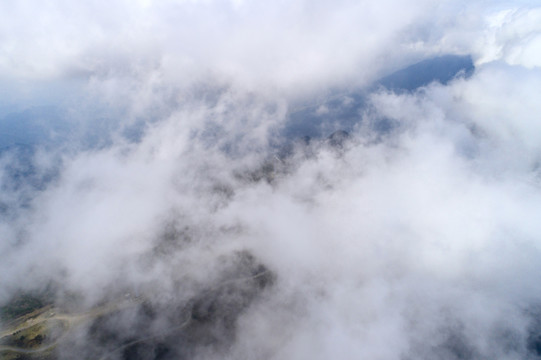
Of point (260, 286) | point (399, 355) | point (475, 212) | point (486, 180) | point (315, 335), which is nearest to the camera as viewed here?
point (399, 355)

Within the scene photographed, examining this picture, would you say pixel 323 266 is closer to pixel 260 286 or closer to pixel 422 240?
pixel 260 286

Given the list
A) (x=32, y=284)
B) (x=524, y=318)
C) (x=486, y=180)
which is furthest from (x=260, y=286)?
(x=486, y=180)

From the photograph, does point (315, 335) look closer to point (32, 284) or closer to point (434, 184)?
point (32, 284)

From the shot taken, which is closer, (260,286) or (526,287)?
(526,287)

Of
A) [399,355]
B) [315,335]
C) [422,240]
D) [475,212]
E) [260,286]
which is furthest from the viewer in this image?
[475,212]

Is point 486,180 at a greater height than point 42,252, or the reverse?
point 42,252

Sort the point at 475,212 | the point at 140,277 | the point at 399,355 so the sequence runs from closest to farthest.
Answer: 1. the point at 399,355
2. the point at 140,277
3. the point at 475,212

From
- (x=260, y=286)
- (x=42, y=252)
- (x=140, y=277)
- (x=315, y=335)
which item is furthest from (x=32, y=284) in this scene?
(x=315, y=335)

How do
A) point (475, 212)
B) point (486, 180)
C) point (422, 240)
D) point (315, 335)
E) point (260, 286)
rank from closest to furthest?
1. point (315, 335)
2. point (260, 286)
3. point (422, 240)
4. point (475, 212)
5. point (486, 180)

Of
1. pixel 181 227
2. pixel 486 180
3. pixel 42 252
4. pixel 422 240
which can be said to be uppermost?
pixel 42 252
